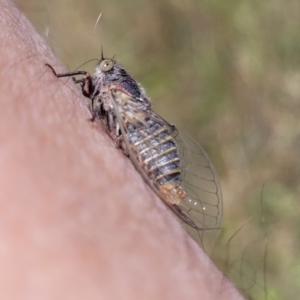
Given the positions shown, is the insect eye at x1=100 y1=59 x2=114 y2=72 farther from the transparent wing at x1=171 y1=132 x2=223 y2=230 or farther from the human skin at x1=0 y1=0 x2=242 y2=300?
the human skin at x1=0 y1=0 x2=242 y2=300

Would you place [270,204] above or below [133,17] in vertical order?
below

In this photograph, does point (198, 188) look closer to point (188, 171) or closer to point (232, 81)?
point (188, 171)

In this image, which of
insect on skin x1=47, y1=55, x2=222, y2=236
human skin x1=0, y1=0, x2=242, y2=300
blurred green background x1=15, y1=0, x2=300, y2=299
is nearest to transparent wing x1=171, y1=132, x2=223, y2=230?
insect on skin x1=47, y1=55, x2=222, y2=236

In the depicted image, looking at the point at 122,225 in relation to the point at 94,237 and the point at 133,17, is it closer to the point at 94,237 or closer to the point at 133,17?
the point at 94,237

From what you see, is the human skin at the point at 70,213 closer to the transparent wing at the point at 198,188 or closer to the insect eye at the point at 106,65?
the transparent wing at the point at 198,188

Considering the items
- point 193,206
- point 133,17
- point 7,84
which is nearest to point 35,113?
point 7,84
